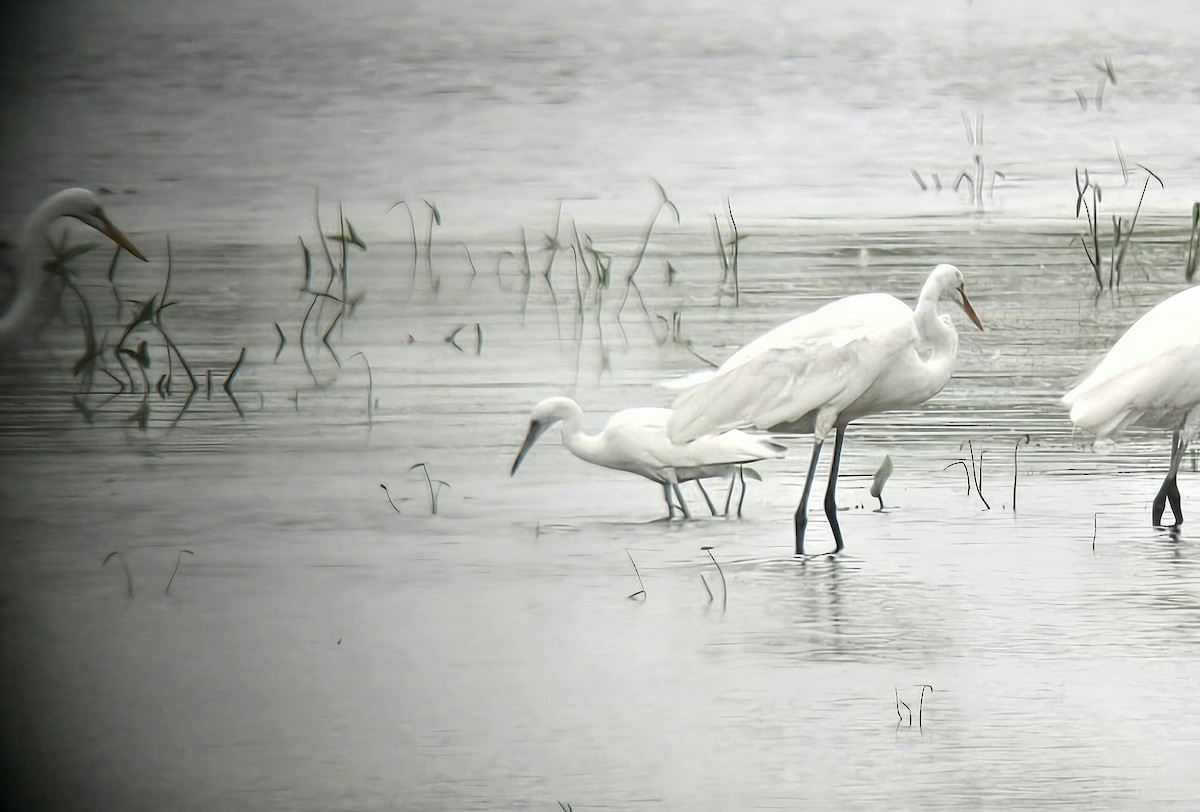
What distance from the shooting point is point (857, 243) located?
8.61 meters

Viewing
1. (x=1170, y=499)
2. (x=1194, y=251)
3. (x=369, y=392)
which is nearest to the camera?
(x=1170, y=499)

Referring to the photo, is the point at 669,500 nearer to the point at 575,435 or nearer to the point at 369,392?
the point at 575,435

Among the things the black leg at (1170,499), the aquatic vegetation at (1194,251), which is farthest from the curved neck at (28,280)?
the aquatic vegetation at (1194,251)

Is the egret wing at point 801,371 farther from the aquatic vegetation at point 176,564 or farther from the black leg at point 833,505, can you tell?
the aquatic vegetation at point 176,564

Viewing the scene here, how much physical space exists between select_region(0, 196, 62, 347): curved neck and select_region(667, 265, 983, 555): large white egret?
74.3 inches

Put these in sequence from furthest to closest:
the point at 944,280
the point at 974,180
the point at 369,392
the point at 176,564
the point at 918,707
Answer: the point at 974,180, the point at 369,392, the point at 944,280, the point at 176,564, the point at 918,707

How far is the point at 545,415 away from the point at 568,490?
0.81ft

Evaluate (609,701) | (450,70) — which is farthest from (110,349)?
(450,70)

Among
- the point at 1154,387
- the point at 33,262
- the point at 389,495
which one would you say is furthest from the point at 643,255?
the point at 33,262

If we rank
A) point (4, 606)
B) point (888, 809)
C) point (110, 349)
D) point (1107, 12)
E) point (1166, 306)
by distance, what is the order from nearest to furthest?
point (888, 809) → point (4, 606) → point (1166, 306) → point (110, 349) → point (1107, 12)

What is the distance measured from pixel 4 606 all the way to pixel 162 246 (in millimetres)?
4099

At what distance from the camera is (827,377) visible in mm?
5359

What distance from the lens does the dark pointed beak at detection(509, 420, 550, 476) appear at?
5.96 m

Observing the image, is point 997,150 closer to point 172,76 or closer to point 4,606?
point 172,76
